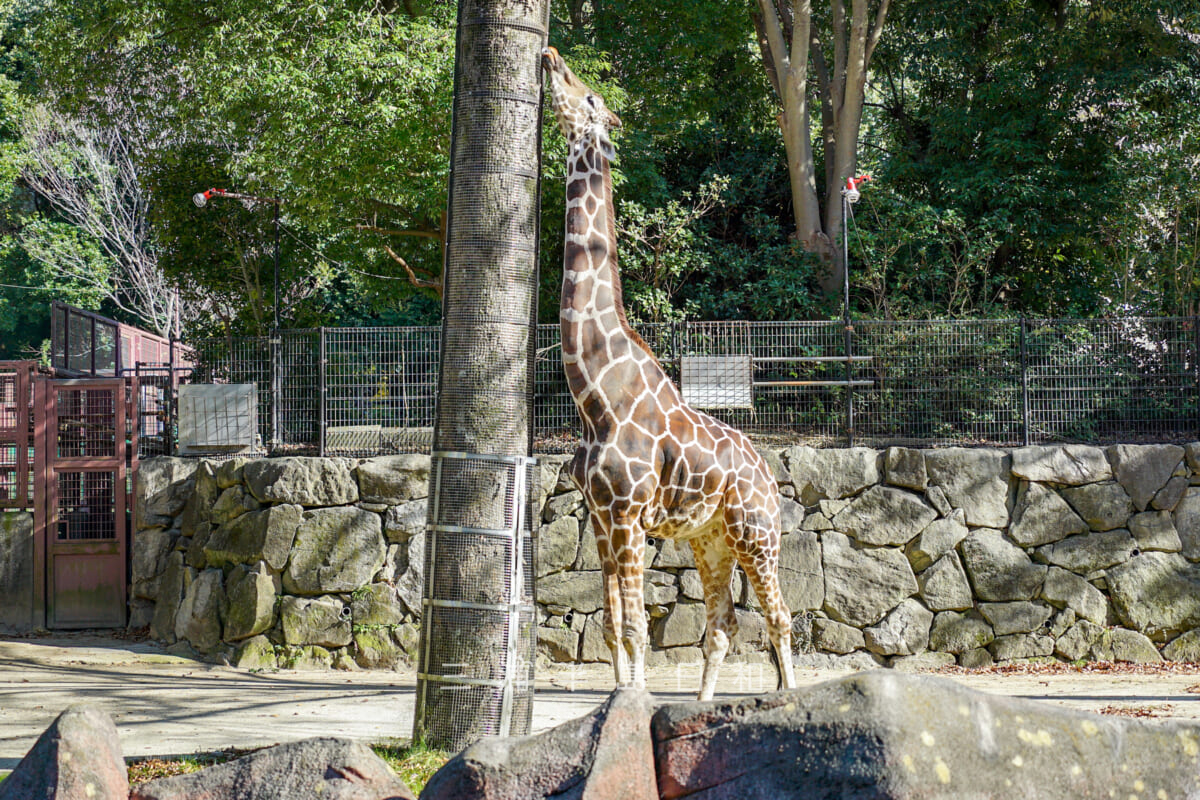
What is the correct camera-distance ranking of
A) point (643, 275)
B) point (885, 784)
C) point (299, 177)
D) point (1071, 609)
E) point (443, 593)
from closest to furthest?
point (885, 784) < point (443, 593) < point (1071, 609) < point (299, 177) < point (643, 275)

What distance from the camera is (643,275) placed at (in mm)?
14203

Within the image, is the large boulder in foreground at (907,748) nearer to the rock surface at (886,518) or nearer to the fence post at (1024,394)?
the rock surface at (886,518)

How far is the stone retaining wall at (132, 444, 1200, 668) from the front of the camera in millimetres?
10633

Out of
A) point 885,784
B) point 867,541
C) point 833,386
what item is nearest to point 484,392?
point 885,784

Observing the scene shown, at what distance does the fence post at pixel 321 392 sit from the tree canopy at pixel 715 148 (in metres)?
2.34

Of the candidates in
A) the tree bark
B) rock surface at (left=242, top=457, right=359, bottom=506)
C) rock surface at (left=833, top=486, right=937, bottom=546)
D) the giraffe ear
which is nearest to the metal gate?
rock surface at (left=242, top=457, right=359, bottom=506)

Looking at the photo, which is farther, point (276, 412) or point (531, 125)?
point (276, 412)

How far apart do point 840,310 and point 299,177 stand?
6.97 metres

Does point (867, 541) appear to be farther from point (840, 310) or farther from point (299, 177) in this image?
point (299, 177)

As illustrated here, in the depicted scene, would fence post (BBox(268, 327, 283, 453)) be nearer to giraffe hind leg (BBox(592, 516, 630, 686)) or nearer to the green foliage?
giraffe hind leg (BBox(592, 516, 630, 686))

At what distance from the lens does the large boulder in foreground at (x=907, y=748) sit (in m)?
3.03

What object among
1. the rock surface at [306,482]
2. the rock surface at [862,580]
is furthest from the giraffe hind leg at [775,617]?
the rock surface at [306,482]

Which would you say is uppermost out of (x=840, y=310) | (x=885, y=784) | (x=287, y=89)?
(x=287, y=89)

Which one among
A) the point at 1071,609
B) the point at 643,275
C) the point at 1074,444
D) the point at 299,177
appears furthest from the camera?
the point at 643,275
